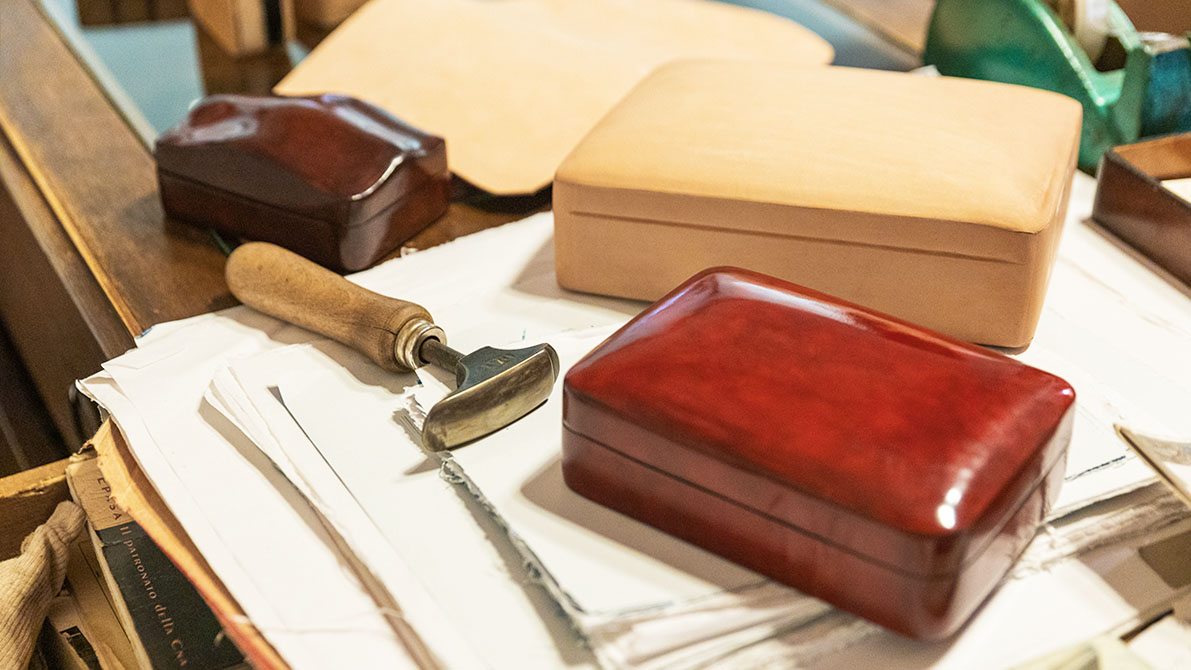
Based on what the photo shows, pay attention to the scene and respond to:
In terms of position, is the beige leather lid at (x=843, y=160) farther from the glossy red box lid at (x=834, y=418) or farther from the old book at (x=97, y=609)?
the old book at (x=97, y=609)

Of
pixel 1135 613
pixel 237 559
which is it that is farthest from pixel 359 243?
pixel 1135 613

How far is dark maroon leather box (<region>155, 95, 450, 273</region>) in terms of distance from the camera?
74 centimetres

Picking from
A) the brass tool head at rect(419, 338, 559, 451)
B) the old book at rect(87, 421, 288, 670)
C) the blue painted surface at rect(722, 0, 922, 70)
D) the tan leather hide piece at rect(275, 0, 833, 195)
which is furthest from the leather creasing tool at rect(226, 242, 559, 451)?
the blue painted surface at rect(722, 0, 922, 70)

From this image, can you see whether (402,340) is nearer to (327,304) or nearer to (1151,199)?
(327,304)

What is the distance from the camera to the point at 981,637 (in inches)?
18.5

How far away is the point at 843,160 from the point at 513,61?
457 millimetres

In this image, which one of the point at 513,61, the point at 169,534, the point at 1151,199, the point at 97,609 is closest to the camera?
the point at 169,534

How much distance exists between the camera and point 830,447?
1.46 feet

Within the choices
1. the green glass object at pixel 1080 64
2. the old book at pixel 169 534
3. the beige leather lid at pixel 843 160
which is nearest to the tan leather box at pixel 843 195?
the beige leather lid at pixel 843 160

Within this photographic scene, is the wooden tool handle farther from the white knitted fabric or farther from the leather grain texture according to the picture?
the leather grain texture

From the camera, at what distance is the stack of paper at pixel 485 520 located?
0.46 metres

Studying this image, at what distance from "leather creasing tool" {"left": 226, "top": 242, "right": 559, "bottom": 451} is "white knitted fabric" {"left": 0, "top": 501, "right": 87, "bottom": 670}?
174 mm

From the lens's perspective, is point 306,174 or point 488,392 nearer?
point 488,392

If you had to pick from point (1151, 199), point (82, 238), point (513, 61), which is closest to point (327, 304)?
point (82, 238)
